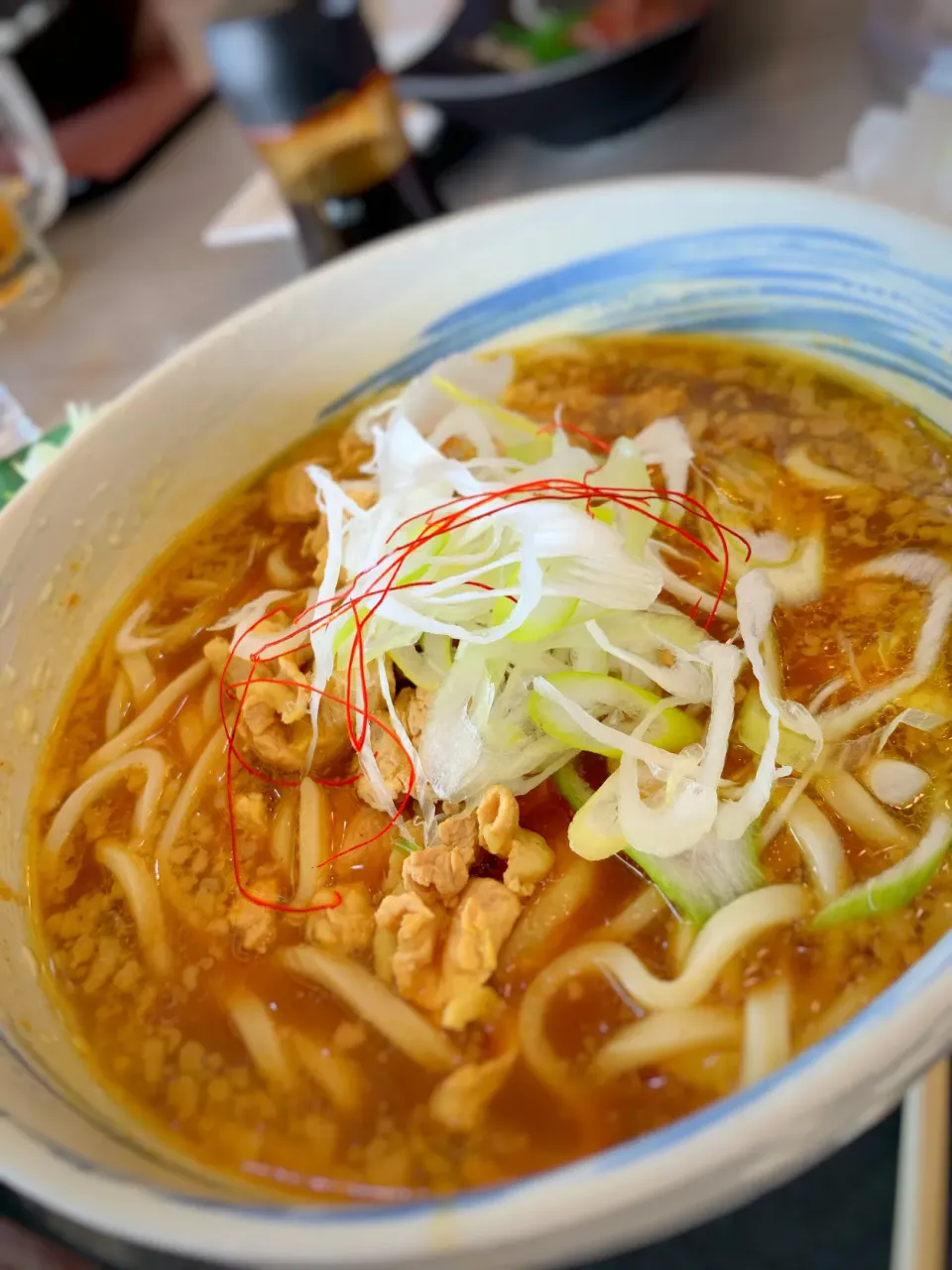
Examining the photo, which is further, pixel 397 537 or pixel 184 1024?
pixel 397 537

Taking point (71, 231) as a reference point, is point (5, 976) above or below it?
below

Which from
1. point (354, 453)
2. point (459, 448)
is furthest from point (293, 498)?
point (459, 448)

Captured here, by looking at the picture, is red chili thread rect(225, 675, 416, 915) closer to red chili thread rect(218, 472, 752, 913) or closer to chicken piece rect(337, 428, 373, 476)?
red chili thread rect(218, 472, 752, 913)

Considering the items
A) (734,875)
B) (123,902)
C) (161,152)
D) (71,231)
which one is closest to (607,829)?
(734,875)

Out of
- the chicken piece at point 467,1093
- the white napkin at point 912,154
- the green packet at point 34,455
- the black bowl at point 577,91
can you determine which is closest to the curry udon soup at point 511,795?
the chicken piece at point 467,1093

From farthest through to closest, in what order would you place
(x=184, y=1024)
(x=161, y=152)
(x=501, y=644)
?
(x=161, y=152) → (x=501, y=644) → (x=184, y=1024)

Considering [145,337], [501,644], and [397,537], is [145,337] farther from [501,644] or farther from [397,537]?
[501,644]

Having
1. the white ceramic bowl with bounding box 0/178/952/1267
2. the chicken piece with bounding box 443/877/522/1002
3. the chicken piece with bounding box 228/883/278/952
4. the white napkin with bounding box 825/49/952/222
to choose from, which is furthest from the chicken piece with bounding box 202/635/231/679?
the white napkin with bounding box 825/49/952/222

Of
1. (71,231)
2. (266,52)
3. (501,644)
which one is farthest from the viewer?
(71,231)
